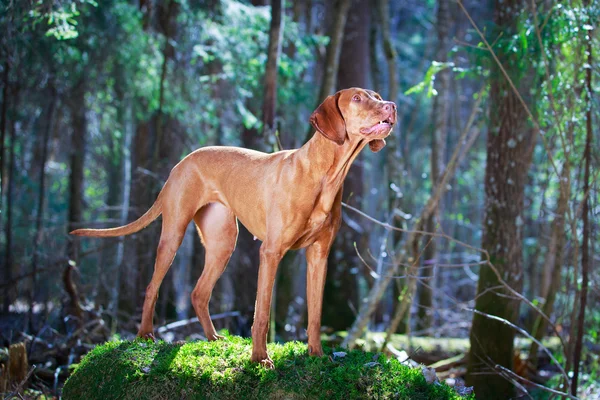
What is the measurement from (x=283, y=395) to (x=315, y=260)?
1.22 m

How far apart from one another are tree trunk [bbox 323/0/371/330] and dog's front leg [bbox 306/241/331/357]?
8112mm

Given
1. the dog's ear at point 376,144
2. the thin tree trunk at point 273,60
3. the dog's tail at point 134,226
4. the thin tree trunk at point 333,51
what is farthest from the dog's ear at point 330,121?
the thin tree trunk at point 333,51

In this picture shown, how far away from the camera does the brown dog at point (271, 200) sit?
5.05 meters

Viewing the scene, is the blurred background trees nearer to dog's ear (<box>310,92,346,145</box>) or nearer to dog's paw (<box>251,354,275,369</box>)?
dog's paw (<box>251,354,275,369</box>)

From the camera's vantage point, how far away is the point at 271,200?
213 inches

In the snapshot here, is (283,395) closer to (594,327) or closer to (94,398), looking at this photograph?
(94,398)

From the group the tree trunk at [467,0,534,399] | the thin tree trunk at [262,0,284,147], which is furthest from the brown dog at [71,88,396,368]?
the tree trunk at [467,0,534,399]

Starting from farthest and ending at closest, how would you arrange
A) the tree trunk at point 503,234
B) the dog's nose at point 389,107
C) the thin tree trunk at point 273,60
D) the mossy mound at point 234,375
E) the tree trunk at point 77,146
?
the tree trunk at point 77,146 → the thin tree trunk at point 273,60 → the tree trunk at point 503,234 → the mossy mound at point 234,375 → the dog's nose at point 389,107

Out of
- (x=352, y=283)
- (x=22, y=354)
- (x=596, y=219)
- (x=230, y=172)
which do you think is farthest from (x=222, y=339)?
(x=352, y=283)

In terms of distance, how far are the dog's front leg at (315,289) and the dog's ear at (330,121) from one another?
1059 mm

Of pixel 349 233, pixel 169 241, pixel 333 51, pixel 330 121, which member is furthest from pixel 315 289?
pixel 349 233

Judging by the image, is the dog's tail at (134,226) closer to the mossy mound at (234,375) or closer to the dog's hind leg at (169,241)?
the dog's hind leg at (169,241)

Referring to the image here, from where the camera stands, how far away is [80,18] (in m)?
11.3

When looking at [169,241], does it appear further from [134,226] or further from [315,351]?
[315,351]
